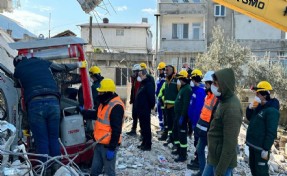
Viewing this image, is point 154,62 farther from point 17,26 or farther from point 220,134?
point 220,134

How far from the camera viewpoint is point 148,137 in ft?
25.8

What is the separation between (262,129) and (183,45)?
21.7 m

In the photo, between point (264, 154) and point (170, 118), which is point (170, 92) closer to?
point (170, 118)

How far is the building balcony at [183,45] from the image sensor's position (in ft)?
88.4

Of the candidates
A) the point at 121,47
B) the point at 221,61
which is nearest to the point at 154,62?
the point at 221,61

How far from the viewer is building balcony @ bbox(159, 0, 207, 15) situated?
27406 millimetres

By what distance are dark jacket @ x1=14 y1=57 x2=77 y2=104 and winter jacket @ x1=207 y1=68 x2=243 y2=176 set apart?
2550 millimetres

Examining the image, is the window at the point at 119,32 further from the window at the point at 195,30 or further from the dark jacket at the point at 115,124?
the dark jacket at the point at 115,124

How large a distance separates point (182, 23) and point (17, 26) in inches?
465

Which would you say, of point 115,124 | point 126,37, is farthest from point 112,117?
point 126,37

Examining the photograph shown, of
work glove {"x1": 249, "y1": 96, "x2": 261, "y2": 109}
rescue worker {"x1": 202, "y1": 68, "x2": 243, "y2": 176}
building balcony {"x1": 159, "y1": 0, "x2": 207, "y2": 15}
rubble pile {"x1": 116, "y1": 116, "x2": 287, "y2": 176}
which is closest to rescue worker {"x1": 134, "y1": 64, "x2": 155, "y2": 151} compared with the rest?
rubble pile {"x1": 116, "y1": 116, "x2": 287, "y2": 176}

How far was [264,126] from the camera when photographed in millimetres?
5684

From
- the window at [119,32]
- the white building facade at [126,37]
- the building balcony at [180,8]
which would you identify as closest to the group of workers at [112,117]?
the building balcony at [180,8]

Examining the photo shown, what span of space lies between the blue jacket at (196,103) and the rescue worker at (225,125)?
248cm
